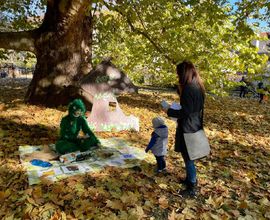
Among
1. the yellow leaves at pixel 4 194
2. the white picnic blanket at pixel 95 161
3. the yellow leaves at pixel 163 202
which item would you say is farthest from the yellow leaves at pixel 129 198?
the yellow leaves at pixel 4 194

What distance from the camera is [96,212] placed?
3693 mm

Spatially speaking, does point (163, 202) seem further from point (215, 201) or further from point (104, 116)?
point (104, 116)

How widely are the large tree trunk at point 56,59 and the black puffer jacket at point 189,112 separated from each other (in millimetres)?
5595

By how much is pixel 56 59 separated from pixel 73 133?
4.30 metres

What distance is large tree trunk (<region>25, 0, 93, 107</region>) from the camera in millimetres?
9016

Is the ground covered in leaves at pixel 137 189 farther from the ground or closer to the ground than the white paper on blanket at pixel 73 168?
closer to the ground

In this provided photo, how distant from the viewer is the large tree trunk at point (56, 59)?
9.02 m

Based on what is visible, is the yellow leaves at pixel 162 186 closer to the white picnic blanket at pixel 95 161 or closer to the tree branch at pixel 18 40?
the white picnic blanket at pixel 95 161

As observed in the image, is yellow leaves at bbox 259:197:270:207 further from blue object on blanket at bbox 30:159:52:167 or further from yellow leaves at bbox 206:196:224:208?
blue object on blanket at bbox 30:159:52:167

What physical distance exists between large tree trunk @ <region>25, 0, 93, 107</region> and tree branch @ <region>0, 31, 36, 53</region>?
20 cm

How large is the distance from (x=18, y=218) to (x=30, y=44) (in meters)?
6.97

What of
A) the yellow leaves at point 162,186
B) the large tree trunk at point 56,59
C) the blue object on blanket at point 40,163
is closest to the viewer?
the yellow leaves at point 162,186

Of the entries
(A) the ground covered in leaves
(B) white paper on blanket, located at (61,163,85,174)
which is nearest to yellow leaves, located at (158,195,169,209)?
(A) the ground covered in leaves

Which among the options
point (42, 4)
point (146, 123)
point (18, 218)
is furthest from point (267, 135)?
point (42, 4)
